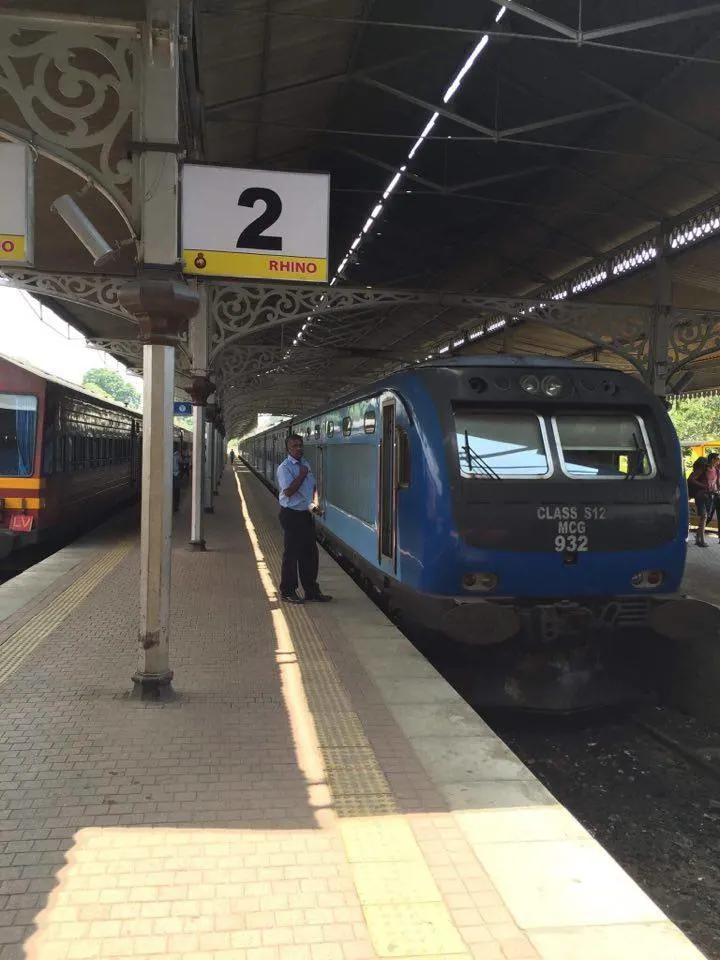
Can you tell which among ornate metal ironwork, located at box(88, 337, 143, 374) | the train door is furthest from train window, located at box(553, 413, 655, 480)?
ornate metal ironwork, located at box(88, 337, 143, 374)

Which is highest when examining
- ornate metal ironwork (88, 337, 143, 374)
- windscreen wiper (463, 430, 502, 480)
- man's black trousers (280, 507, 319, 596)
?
ornate metal ironwork (88, 337, 143, 374)

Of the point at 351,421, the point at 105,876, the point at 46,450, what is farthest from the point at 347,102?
the point at 105,876

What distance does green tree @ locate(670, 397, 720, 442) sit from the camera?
42938 mm

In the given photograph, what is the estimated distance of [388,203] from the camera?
13.5 m

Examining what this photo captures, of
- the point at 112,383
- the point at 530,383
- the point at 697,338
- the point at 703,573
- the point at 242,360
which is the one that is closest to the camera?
the point at 530,383

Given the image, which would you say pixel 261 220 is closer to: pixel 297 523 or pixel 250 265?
pixel 250 265

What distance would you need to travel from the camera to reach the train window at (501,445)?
221 inches

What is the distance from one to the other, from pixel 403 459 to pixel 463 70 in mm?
5984

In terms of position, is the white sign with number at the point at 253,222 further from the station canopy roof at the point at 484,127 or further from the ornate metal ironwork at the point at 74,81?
the ornate metal ironwork at the point at 74,81

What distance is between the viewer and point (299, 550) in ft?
24.8

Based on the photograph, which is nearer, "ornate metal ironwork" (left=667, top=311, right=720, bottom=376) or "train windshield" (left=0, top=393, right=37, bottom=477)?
"train windshield" (left=0, top=393, right=37, bottom=477)

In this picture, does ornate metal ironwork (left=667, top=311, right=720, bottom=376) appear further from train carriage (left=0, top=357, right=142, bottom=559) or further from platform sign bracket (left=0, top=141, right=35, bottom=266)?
train carriage (left=0, top=357, right=142, bottom=559)

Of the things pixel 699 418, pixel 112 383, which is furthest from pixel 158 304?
pixel 112 383

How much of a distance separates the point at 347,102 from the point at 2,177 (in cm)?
577
